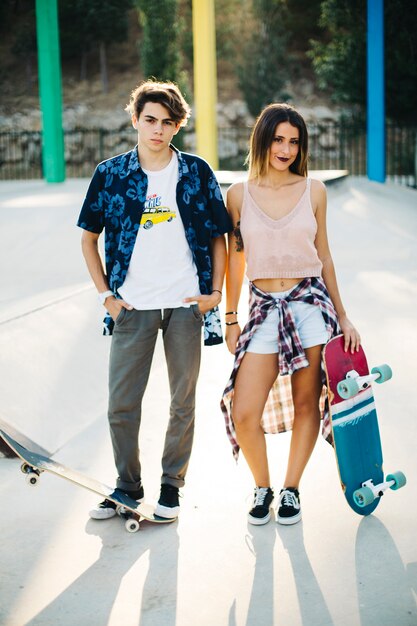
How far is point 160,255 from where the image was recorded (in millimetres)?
2947

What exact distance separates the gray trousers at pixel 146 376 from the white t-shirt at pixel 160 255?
63mm

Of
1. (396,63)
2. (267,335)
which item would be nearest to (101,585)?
(267,335)

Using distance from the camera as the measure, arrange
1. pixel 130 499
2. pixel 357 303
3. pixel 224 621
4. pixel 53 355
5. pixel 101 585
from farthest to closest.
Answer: pixel 357 303 < pixel 53 355 < pixel 130 499 < pixel 101 585 < pixel 224 621

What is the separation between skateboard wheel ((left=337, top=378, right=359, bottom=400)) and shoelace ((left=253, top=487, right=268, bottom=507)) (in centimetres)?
59

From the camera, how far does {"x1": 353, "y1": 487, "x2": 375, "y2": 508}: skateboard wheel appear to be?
9.58ft

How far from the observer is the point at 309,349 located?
2.98 m

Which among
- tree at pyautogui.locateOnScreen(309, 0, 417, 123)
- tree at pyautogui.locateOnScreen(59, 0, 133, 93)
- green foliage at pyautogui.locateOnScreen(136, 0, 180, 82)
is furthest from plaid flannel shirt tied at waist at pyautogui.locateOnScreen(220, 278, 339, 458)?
tree at pyautogui.locateOnScreen(59, 0, 133, 93)

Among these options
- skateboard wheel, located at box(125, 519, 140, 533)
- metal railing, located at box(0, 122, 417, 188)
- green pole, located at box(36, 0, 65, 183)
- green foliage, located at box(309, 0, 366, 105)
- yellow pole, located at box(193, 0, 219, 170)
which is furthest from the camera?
metal railing, located at box(0, 122, 417, 188)

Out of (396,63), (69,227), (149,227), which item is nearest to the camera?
(149,227)

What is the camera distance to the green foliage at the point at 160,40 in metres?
22.9

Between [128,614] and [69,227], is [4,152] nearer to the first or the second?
[69,227]

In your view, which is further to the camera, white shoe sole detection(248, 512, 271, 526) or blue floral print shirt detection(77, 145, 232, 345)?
white shoe sole detection(248, 512, 271, 526)

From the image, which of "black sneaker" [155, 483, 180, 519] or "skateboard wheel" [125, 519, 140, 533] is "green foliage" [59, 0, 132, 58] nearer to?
"black sneaker" [155, 483, 180, 519]

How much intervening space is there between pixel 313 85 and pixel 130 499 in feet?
93.8
